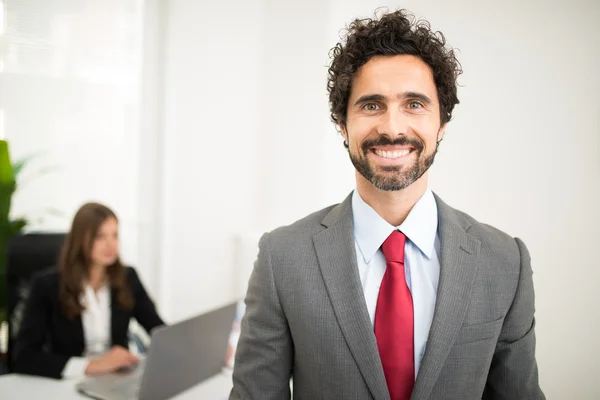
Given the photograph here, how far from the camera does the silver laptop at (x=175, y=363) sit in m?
1.58

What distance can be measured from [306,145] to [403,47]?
1452mm

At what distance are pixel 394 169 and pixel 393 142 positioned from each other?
65 millimetres

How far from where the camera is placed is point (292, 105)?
9.14 ft

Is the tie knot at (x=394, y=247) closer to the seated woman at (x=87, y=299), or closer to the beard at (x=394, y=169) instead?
the beard at (x=394, y=169)

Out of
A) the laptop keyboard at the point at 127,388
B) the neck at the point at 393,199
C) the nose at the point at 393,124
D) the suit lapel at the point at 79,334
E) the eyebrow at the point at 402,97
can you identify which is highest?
the eyebrow at the point at 402,97

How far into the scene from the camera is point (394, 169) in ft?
3.92

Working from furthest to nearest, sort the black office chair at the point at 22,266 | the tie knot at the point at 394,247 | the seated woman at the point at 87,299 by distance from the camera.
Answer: the black office chair at the point at 22,266, the seated woman at the point at 87,299, the tie knot at the point at 394,247

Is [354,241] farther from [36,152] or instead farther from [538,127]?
[36,152]

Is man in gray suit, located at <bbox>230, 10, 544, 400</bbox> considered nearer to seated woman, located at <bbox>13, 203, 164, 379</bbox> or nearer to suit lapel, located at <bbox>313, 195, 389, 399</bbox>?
suit lapel, located at <bbox>313, 195, 389, 399</bbox>

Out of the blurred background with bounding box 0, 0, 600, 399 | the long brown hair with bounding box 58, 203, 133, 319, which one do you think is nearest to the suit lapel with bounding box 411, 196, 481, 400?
the blurred background with bounding box 0, 0, 600, 399

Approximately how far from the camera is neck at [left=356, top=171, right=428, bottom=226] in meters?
1.26

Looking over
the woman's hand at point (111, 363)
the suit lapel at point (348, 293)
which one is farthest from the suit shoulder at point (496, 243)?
the woman's hand at point (111, 363)

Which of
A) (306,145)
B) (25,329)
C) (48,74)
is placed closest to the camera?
(25,329)

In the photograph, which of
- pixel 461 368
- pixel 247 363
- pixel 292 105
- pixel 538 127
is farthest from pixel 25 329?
pixel 538 127
